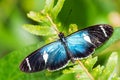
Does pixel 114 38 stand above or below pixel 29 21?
below

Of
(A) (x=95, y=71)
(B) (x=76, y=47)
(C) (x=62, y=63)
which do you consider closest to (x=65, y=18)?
(B) (x=76, y=47)

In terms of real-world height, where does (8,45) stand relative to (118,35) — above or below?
above

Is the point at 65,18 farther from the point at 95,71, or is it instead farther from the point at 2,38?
the point at 95,71

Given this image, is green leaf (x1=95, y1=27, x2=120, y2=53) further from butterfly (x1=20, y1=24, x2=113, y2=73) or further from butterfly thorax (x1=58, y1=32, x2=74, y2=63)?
butterfly thorax (x1=58, y1=32, x2=74, y2=63)

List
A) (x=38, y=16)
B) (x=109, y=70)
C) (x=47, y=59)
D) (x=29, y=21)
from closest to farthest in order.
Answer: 1. (x=109, y=70)
2. (x=38, y=16)
3. (x=47, y=59)
4. (x=29, y=21)

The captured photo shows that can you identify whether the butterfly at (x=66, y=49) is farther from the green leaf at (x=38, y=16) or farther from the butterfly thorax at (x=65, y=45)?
the green leaf at (x=38, y=16)

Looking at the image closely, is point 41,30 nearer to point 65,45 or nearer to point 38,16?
point 38,16

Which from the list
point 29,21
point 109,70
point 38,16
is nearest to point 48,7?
point 38,16
